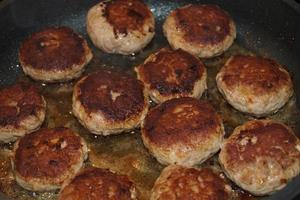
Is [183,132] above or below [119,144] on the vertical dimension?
above

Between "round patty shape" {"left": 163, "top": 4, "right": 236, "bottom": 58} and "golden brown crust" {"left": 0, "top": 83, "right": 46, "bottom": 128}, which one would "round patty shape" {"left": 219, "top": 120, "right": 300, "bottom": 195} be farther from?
"golden brown crust" {"left": 0, "top": 83, "right": 46, "bottom": 128}

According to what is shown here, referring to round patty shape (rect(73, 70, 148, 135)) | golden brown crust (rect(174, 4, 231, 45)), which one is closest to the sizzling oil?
round patty shape (rect(73, 70, 148, 135))

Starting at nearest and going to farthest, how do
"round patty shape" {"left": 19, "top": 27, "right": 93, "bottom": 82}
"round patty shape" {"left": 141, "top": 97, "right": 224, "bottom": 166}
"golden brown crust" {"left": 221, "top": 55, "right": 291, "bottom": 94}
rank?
"round patty shape" {"left": 141, "top": 97, "right": 224, "bottom": 166}, "golden brown crust" {"left": 221, "top": 55, "right": 291, "bottom": 94}, "round patty shape" {"left": 19, "top": 27, "right": 93, "bottom": 82}

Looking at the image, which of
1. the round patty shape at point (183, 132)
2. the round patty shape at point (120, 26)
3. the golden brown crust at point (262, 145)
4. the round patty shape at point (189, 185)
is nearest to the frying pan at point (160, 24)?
the round patty shape at point (120, 26)

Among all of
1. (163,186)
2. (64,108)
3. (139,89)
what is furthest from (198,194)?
(64,108)

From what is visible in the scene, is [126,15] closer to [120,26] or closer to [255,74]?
[120,26]

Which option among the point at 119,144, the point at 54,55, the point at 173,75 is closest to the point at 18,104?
the point at 54,55
